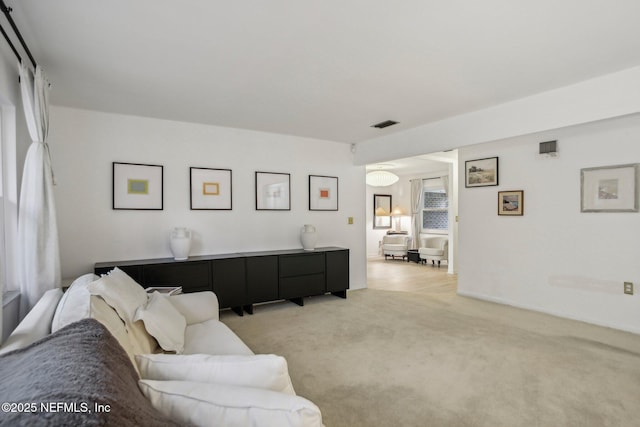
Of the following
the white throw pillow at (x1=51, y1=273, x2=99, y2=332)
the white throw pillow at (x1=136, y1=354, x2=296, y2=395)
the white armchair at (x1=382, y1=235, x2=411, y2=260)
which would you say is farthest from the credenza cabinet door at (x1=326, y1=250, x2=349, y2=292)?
the white armchair at (x1=382, y1=235, x2=411, y2=260)

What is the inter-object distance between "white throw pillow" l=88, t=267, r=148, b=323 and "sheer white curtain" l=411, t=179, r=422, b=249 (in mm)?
8030

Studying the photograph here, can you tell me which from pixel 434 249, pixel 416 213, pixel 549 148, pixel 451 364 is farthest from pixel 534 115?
pixel 416 213

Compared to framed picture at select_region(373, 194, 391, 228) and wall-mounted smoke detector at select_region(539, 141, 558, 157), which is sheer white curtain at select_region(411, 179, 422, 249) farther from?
wall-mounted smoke detector at select_region(539, 141, 558, 157)

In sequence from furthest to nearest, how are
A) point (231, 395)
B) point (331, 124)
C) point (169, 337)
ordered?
point (331, 124) < point (169, 337) < point (231, 395)

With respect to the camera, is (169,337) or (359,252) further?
(359,252)

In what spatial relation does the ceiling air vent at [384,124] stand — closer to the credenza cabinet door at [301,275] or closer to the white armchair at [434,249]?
the credenza cabinet door at [301,275]

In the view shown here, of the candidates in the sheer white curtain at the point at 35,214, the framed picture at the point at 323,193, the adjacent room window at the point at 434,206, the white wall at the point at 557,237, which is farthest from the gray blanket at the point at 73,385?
the adjacent room window at the point at 434,206

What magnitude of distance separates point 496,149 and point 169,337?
4.81 metres

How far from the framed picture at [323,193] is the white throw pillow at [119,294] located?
328 cm

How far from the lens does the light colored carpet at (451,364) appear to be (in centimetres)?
215

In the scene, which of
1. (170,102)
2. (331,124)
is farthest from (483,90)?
(170,102)

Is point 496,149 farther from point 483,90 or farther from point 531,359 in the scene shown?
point 531,359

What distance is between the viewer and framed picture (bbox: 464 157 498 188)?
16.3ft

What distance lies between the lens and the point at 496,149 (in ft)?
16.2
